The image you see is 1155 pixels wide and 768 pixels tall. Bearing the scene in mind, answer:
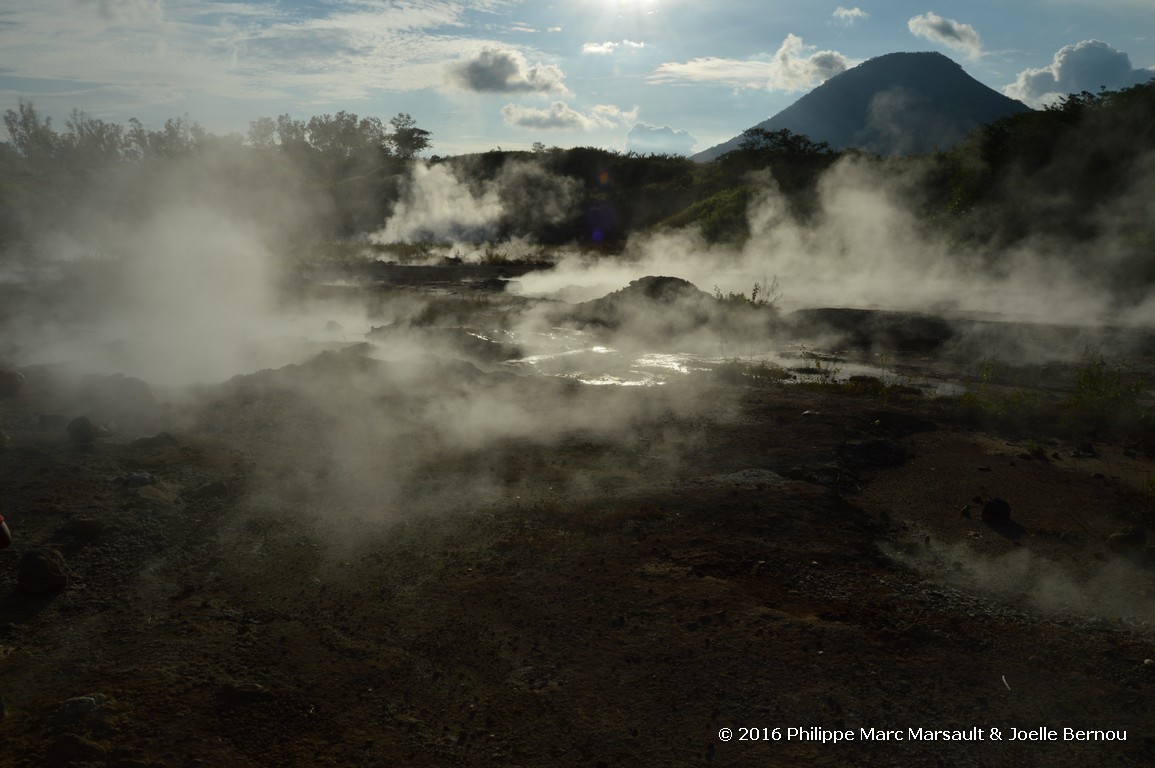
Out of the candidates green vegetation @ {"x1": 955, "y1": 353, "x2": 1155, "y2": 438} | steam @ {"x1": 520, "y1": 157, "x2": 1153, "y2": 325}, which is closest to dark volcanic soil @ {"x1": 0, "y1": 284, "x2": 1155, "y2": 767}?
green vegetation @ {"x1": 955, "y1": 353, "x2": 1155, "y2": 438}

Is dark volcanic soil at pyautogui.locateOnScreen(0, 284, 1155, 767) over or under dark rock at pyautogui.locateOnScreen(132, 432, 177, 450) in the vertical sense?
under

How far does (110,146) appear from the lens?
79.6 m

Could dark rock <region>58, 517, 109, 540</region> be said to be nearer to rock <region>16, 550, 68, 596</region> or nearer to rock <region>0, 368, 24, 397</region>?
rock <region>16, 550, 68, 596</region>

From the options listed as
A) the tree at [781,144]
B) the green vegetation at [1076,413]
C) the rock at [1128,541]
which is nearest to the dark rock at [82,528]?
the rock at [1128,541]

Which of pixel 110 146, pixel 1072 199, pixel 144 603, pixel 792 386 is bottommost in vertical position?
pixel 144 603

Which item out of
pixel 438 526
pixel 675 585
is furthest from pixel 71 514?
pixel 675 585

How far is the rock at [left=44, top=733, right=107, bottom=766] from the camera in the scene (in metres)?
3.50

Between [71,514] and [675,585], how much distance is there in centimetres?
488

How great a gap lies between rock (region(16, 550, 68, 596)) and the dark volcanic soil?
7 centimetres

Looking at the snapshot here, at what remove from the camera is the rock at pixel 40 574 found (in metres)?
Result: 4.92

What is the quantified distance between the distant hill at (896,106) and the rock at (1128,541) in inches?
2816

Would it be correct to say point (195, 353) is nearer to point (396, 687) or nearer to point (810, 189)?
point (396, 687)

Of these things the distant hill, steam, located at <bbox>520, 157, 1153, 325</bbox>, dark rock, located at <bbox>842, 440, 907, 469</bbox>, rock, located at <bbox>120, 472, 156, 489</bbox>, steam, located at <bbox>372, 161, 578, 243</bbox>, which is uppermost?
the distant hill

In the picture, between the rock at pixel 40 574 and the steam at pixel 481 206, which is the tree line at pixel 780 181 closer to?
the steam at pixel 481 206
